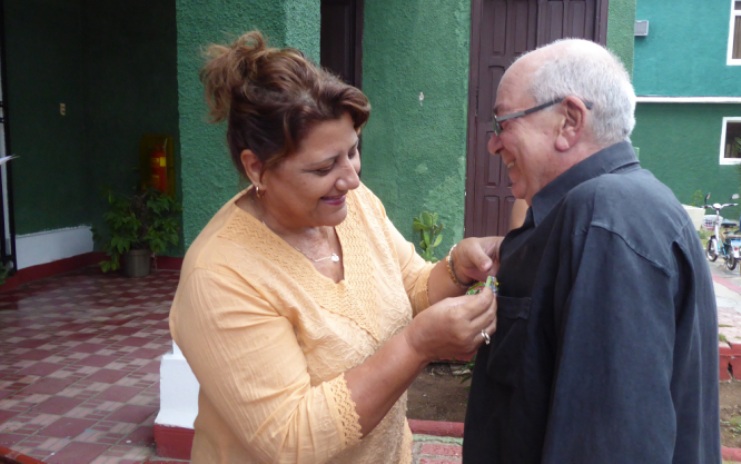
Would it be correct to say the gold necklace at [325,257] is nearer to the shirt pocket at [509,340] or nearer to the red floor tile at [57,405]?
the shirt pocket at [509,340]

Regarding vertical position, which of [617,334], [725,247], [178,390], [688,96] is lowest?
[725,247]

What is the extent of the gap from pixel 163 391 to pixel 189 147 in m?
1.27

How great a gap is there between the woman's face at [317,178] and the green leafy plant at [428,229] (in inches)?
153

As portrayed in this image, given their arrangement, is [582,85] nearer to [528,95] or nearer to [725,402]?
[528,95]

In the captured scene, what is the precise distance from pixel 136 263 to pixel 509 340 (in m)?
6.98

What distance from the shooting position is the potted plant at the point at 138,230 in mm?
7508

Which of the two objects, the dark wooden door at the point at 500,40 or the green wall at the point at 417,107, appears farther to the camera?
the dark wooden door at the point at 500,40

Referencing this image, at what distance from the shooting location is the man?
1.08 meters

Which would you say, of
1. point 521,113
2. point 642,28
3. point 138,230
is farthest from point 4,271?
point 642,28

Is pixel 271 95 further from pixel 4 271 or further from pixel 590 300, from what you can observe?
pixel 4 271

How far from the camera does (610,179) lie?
47.8 inches

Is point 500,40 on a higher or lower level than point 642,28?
lower

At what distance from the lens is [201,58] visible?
115 inches

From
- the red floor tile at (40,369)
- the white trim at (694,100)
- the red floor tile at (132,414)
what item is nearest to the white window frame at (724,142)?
the white trim at (694,100)
